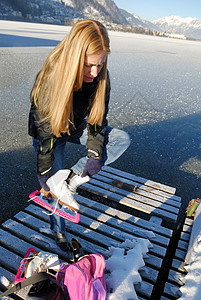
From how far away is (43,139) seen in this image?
1.65 meters

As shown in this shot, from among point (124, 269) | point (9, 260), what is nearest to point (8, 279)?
point (9, 260)

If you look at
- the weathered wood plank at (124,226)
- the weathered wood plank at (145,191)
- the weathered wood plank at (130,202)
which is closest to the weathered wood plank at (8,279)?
the weathered wood plank at (124,226)

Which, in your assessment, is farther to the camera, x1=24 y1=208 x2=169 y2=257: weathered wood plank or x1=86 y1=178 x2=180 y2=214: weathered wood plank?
x1=86 y1=178 x2=180 y2=214: weathered wood plank

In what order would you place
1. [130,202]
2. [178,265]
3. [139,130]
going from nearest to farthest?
[178,265] < [130,202] < [139,130]

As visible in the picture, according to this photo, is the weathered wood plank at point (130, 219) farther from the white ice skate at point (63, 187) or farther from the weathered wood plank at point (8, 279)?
the weathered wood plank at point (8, 279)

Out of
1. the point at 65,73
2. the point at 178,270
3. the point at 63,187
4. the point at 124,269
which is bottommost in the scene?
the point at 178,270

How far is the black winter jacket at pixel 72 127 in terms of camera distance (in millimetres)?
1636

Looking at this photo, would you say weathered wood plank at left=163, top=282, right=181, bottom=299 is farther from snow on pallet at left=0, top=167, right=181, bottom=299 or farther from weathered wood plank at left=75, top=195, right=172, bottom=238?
weathered wood plank at left=75, top=195, right=172, bottom=238

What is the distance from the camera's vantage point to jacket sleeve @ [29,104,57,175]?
1.62m

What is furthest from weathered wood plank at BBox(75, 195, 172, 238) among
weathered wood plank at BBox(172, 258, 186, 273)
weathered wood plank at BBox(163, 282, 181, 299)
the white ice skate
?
the white ice skate

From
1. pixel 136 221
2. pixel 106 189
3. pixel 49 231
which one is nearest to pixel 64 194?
pixel 49 231

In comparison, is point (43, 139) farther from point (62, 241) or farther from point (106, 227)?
point (106, 227)

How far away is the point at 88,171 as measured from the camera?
1.98 m

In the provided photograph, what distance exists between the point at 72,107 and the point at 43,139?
283 mm
